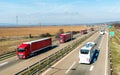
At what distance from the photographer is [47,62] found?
29.5 metres

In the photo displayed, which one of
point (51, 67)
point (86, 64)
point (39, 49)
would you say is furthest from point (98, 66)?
point (39, 49)

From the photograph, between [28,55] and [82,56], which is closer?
[82,56]

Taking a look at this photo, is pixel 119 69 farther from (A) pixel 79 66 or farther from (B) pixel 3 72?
(B) pixel 3 72

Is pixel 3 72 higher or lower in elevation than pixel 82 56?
lower

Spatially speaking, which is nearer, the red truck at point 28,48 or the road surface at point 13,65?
the road surface at point 13,65

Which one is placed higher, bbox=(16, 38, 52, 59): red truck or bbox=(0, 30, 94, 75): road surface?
bbox=(16, 38, 52, 59): red truck

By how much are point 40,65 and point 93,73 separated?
25.3 feet

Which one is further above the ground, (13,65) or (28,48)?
(28,48)

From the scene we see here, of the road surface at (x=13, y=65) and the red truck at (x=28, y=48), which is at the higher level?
the red truck at (x=28, y=48)

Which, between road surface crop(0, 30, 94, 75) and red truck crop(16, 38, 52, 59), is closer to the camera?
road surface crop(0, 30, 94, 75)

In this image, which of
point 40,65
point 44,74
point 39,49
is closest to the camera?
point 44,74

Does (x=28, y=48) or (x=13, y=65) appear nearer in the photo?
(x=13, y=65)

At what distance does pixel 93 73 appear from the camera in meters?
25.7

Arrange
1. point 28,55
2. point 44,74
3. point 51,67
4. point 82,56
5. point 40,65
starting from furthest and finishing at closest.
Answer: point 28,55 < point 82,56 < point 51,67 < point 40,65 < point 44,74
